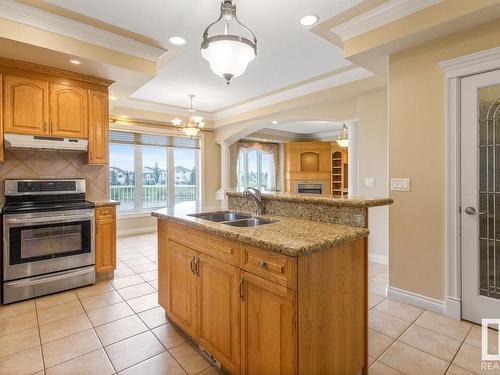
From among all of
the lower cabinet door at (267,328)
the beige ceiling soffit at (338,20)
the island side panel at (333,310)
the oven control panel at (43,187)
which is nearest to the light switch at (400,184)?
the island side panel at (333,310)

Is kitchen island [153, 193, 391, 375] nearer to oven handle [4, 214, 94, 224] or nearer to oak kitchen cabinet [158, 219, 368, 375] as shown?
oak kitchen cabinet [158, 219, 368, 375]

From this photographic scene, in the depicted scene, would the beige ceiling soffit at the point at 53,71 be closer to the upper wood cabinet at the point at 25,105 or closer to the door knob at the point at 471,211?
the upper wood cabinet at the point at 25,105

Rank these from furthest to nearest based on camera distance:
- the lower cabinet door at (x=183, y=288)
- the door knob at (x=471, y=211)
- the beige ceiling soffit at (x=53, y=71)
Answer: the beige ceiling soffit at (x=53, y=71) → the door knob at (x=471, y=211) → the lower cabinet door at (x=183, y=288)

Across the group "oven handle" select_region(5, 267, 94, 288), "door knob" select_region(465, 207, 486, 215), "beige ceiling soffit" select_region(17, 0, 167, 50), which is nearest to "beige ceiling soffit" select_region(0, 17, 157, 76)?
"beige ceiling soffit" select_region(17, 0, 167, 50)

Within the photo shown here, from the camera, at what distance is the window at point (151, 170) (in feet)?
19.5

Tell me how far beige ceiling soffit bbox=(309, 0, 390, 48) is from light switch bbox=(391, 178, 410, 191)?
1.62 meters

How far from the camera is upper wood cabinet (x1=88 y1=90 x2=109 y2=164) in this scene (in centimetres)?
344

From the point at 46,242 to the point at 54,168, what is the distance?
1.00m

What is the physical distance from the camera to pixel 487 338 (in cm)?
214

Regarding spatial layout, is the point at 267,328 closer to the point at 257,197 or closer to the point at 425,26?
the point at 257,197

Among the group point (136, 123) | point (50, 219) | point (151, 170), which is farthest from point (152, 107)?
point (50, 219)

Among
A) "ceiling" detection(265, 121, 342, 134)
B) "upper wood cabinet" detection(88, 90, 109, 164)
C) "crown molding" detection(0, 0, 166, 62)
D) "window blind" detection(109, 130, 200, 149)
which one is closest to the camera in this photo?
"crown molding" detection(0, 0, 166, 62)

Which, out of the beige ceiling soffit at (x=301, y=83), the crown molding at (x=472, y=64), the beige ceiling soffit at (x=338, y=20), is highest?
the beige ceiling soffit at (x=301, y=83)

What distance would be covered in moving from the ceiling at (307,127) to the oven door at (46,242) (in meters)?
5.56
